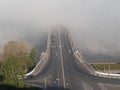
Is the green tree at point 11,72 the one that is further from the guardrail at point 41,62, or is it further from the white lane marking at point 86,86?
the guardrail at point 41,62

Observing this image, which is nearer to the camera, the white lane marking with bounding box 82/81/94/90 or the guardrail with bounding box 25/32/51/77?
the white lane marking with bounding box 82/81/94/90

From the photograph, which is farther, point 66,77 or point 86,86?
point 66,77

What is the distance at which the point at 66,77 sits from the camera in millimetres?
83312

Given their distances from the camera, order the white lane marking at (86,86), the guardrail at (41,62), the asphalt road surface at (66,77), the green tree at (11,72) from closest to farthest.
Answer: the green tree at (11,72) → the white lane marking at (86,86) → the asphalt road surface at (66,77) → the guardrail at (41,62)

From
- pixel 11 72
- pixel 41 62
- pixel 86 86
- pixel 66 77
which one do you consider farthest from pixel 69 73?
pixel 11 72

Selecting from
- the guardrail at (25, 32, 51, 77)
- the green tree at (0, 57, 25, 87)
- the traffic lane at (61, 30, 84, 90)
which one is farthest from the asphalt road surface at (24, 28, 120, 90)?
the green tree at (0, 57, 25, 87)

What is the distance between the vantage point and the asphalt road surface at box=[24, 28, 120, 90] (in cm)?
7650

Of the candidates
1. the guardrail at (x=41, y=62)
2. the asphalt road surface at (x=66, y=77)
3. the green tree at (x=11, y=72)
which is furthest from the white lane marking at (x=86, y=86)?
the green tree at (x=11, y=72)

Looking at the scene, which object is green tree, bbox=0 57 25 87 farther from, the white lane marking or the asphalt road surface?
the white lane marking

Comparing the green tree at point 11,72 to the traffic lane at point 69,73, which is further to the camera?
the traffic lane at point 69,73

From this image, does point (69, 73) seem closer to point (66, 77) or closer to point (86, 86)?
point (66, 77)

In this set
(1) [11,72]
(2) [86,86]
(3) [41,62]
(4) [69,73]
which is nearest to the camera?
(1) [11,72]

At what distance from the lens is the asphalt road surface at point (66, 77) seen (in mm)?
76500

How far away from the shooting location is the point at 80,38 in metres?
134
